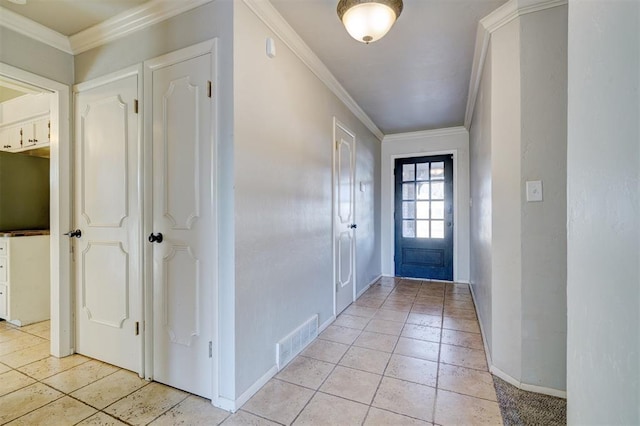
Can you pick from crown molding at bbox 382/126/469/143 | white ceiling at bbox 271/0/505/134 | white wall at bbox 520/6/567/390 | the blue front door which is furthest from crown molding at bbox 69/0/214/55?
the blue front door

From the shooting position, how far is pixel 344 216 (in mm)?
3346

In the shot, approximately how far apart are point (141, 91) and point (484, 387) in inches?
114

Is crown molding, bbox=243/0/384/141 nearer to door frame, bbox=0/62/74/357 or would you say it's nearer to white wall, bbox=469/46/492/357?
white wall, bbox=469/46/492/357

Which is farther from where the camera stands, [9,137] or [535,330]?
[9,137]

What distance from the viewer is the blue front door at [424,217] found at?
186 inches

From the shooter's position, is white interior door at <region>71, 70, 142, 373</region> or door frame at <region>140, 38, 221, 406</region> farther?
white interior door at <region>71, 70, 142, 373</region>

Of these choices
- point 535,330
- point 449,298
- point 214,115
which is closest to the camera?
point 214,115

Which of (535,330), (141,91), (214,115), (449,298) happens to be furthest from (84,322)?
(449,298)

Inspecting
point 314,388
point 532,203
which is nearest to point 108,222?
point 314,388

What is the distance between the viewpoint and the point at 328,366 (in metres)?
2.13

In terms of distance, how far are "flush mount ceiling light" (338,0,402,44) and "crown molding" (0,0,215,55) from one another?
0.81m

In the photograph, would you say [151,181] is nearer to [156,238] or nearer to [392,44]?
[156,238]

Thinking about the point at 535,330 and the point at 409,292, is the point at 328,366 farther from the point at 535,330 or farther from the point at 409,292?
the point at 409,292

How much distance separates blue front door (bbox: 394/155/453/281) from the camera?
15.5 ft
